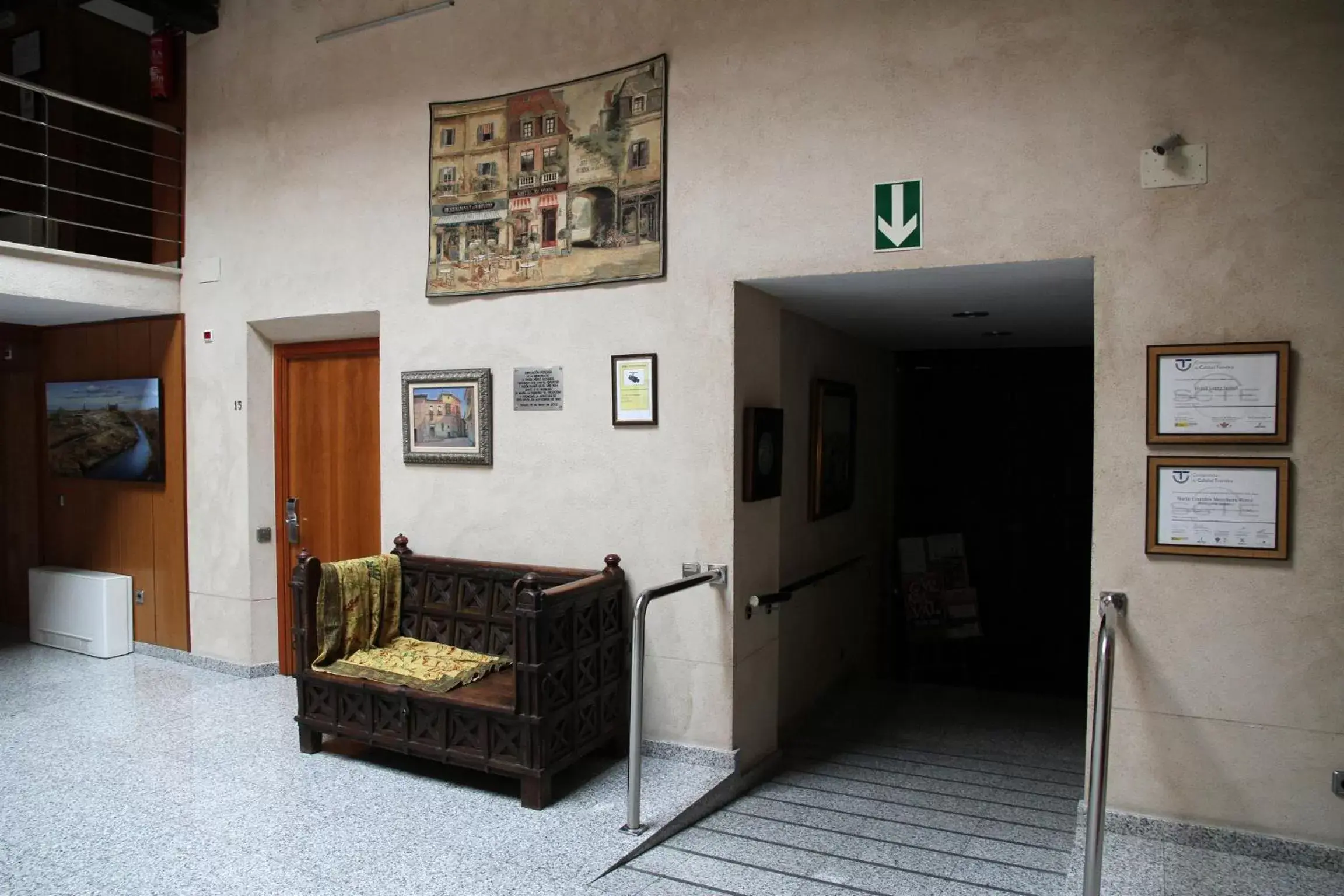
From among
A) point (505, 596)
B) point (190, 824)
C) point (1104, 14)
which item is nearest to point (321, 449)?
point (505, 596)

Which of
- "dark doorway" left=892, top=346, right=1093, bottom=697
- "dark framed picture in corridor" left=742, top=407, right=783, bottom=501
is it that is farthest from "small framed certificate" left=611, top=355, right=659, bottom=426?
"dark doorway" left=892, top=346, right=1093, bottom=697

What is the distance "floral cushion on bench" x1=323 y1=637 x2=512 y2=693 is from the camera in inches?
149

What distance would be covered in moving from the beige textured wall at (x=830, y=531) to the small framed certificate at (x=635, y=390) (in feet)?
2.72

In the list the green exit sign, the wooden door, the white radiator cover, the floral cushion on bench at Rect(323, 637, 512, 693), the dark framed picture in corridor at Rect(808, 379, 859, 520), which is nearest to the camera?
the green exit sign

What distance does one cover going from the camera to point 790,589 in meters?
4.55

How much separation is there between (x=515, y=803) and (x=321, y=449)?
9.28 feet

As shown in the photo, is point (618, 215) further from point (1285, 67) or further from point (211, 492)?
point (211, 492)

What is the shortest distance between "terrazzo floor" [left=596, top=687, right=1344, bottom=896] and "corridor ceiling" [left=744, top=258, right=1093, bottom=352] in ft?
6.89

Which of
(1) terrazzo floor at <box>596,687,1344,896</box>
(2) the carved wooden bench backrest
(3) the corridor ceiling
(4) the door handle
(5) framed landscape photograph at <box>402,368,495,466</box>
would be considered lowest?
(1) terrazzo floor at <box>596,687,1344,896</box>

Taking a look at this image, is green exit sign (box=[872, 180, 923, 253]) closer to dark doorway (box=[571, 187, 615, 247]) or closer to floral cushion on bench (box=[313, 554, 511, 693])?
dark doorway (box=[571, 187, 615, 247])

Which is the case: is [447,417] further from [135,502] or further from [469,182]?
[135,502]

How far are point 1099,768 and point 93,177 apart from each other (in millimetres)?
6919

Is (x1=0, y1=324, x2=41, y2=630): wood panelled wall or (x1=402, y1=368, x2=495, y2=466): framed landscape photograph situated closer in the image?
(x1=402, y1=368, x2=495, y2=466): framed landscape photograph

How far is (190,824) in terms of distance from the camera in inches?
132
